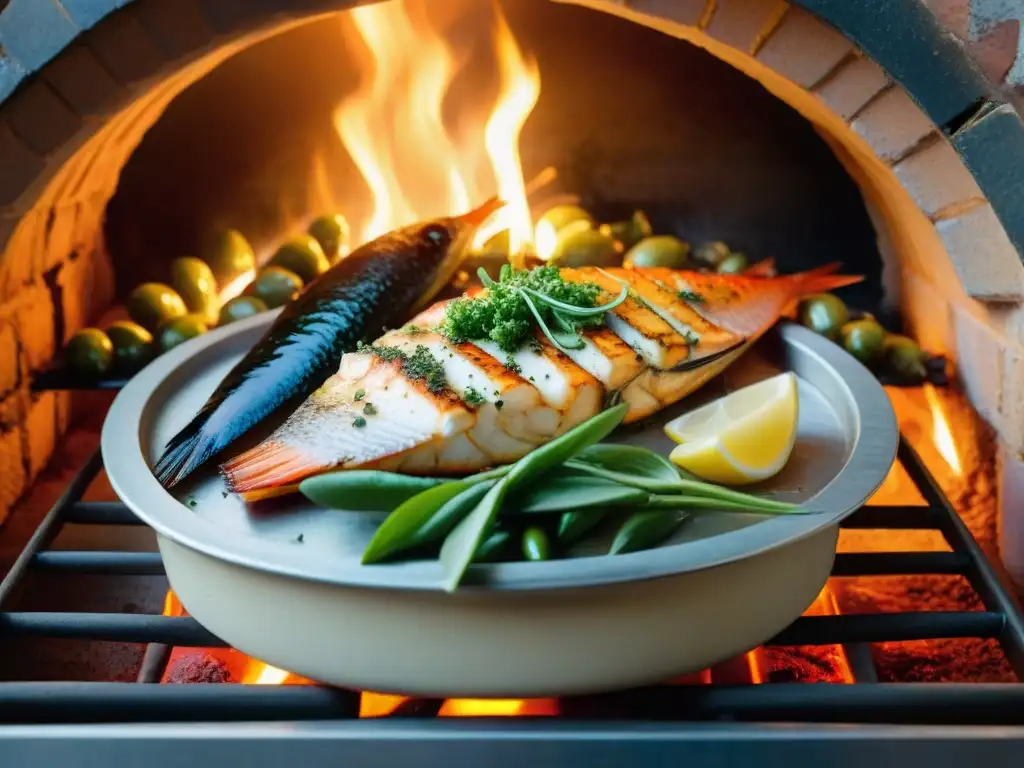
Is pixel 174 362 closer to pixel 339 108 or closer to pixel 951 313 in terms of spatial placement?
pixel 339 108

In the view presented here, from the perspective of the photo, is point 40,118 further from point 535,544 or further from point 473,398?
point 535,544

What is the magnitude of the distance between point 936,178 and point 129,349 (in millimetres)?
1923

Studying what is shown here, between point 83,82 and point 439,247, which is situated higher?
point 83,82

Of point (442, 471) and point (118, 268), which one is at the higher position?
point (118, 268)

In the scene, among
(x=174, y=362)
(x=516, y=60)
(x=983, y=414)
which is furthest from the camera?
(x=516, y=60)

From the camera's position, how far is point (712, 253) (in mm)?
2678

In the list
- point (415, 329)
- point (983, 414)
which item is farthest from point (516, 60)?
point (983, 414)

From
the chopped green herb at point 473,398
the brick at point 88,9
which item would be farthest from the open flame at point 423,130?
the chopped green herb at point 473,398

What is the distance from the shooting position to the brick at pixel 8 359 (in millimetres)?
2074

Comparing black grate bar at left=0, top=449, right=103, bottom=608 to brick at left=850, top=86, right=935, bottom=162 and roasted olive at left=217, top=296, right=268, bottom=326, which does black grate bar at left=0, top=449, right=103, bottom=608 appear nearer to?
roasted olive at left=217, top=296, right=268, bottom=326

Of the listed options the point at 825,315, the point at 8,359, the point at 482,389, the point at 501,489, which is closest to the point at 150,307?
the point at 8,359

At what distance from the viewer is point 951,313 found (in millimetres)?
2191

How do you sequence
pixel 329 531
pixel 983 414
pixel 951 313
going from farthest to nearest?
pixel 951 313 → pixel 983 414 → pixel 329 531

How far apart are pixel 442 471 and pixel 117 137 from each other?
4.66 feet
